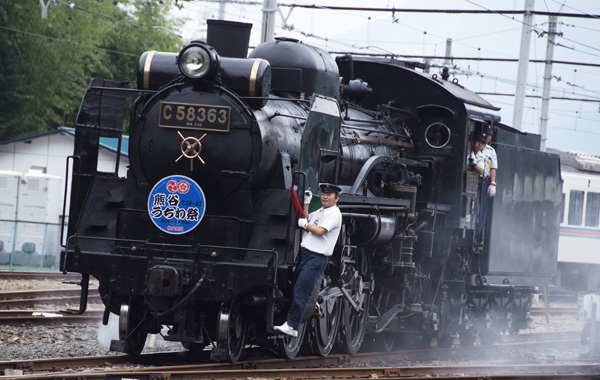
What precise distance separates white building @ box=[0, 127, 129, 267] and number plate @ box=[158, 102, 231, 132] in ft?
40.0

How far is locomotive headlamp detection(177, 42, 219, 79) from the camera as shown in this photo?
8911 millimetres

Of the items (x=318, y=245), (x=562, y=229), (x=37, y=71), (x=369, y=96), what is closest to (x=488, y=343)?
(x=369, y=96)

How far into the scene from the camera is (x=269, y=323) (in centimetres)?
884

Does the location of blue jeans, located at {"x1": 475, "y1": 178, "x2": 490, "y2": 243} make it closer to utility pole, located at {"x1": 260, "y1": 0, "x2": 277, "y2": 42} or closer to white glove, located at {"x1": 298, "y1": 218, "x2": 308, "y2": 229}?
utility pole, located at {"x1": 260, "y1": 0, "x2": 277, "y2": 42}

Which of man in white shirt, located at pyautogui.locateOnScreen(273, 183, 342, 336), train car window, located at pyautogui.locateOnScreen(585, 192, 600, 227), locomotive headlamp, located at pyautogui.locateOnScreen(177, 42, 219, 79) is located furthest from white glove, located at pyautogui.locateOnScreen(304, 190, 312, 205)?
train car window, located at pyautogui.locateOnScreen(585, 192, 600, 227)

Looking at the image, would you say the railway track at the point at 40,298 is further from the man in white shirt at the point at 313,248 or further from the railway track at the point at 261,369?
the man in white shirt at the point at 313,248

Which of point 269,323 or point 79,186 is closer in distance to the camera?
point 269,323

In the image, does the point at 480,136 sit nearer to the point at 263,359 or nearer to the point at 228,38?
the point at 228,38

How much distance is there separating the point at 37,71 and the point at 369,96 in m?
26.0

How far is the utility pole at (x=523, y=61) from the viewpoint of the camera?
21.3 metres

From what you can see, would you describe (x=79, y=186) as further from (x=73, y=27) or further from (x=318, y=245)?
(x=73, y=27)

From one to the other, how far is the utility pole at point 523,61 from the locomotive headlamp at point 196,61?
13.4 m

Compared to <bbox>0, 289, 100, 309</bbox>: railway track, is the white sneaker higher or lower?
higher

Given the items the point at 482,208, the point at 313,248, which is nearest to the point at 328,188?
the point at 313,248
